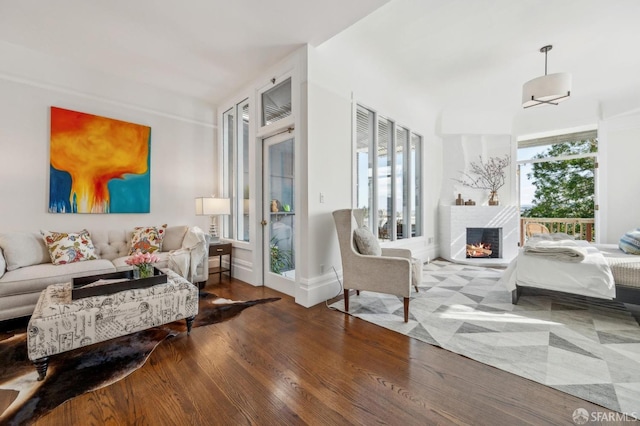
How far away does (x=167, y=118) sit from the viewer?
417 centimetres

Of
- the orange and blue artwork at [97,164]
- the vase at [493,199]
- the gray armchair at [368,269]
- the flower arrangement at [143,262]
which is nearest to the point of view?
the flower arrangement at [143,262]

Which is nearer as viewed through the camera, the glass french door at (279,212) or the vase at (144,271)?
A: the vase at (144,271)

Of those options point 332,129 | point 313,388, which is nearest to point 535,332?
point 313,388

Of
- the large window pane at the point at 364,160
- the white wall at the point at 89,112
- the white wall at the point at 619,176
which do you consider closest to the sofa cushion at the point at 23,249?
the white wall at the point at 89,112

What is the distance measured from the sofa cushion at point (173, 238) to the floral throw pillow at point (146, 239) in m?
0.09

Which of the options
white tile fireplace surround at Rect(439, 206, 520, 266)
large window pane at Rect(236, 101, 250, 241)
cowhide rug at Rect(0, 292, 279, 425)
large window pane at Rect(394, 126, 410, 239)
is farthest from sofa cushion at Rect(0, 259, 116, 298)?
white tile fireplace surround at Rect(439, 206, 520, 266)

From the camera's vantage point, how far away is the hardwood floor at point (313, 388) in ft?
4.60

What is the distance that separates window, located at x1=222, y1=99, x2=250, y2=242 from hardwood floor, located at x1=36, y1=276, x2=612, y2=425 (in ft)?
7.01

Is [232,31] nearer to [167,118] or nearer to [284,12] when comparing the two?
[284,12]

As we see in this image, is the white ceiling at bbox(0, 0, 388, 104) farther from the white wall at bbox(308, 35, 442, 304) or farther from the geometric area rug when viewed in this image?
the geometric area rug

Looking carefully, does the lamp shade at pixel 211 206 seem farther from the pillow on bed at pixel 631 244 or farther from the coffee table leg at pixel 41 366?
the pillow on bed at pixel 631 244

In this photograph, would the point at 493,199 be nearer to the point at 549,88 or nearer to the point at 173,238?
the point at 549,88

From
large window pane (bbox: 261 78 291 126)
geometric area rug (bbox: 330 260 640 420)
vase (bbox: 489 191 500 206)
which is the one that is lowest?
geometric area rug (bbox: 330 260 640 420)

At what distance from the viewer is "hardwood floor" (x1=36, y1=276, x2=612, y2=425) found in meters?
1.40
